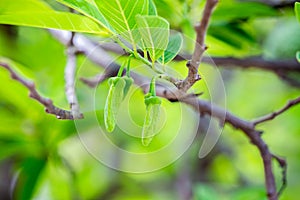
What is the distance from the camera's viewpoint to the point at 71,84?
2.96 ft

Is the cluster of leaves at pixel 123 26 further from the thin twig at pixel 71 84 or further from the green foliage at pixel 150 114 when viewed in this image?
the thin twig at pixel 71 84

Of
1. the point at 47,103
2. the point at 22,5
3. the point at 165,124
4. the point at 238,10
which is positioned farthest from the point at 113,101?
the point at 165,124

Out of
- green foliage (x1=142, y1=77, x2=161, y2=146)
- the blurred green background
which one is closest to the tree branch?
the blurred green background

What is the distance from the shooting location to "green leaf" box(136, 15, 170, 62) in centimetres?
59

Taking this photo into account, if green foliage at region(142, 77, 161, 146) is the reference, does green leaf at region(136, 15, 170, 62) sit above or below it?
above

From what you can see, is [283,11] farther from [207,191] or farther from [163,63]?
[163,63]

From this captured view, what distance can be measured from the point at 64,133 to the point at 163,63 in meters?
0.76

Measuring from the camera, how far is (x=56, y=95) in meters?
1.32

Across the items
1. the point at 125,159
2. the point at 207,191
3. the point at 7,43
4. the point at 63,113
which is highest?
the point at 63,113

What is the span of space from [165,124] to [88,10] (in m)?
0.75

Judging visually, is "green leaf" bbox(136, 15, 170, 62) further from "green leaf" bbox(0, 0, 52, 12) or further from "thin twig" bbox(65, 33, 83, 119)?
"green leaf" bbox(0, 0, 52, 12)

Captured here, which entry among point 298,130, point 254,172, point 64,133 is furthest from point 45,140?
point 254,172

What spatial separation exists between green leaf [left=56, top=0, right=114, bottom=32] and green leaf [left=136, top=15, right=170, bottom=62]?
5 cm

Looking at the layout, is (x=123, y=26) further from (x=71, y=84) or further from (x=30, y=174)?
(x=30, y=174)
